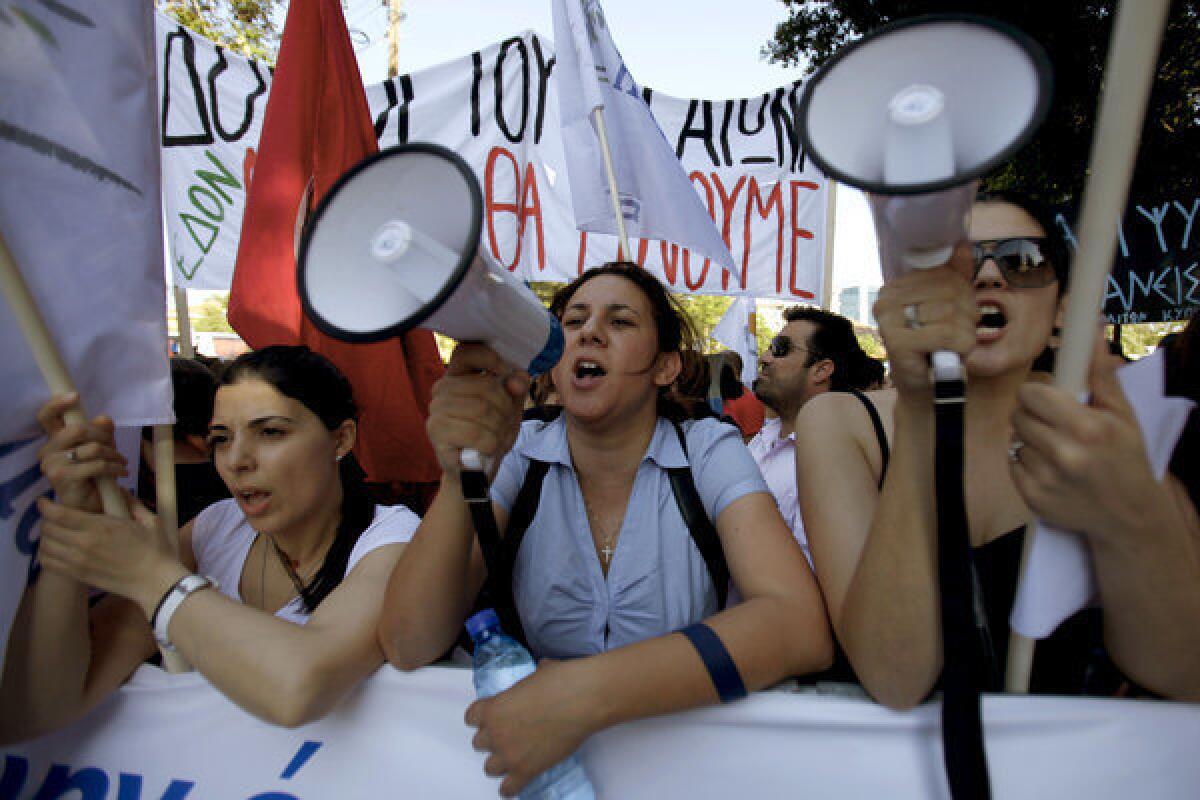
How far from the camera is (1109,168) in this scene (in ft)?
2.75

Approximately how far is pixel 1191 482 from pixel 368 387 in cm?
236

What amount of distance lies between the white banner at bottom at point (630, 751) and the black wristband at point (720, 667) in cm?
4

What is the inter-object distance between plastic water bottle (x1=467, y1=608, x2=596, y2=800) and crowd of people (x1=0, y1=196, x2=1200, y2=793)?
0.06 m

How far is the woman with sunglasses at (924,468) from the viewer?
0.93 metres

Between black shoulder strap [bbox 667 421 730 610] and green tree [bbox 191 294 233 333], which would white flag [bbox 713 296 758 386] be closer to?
black shoulder strap [bbox 667 421 730 610]

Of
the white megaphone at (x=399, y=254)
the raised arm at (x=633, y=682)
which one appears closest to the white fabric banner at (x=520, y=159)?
the white megaphone at (x=399, y=254)

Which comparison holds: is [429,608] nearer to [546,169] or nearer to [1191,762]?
[1191,762]

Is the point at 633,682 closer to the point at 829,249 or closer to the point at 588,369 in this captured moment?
the point at 588,369

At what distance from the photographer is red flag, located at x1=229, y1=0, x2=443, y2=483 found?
2578 millimetres

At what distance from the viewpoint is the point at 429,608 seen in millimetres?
1275

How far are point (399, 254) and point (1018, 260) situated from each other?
1170 mm

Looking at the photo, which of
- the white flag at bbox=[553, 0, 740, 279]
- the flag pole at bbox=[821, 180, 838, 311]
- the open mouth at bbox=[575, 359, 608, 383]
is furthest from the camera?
the flag pole at bbox=[821, 180, 838, 311]

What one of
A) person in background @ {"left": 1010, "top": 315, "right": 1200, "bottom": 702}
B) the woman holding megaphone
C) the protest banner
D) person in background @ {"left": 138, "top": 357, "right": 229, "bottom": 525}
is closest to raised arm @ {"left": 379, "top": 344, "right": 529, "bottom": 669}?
the woman holding megaphone

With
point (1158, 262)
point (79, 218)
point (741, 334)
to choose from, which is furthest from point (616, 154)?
point (1158, 262)
